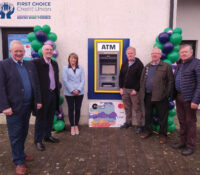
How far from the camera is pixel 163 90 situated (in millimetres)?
3451

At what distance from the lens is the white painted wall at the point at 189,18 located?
5496mm

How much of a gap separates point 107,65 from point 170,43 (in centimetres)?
143

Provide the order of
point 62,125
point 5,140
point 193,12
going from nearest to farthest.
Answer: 1. point 5,140
2. point 62,125
3. point 193,12

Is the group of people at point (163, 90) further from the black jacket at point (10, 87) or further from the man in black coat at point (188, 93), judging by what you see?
the black jacket at point (10, 87)

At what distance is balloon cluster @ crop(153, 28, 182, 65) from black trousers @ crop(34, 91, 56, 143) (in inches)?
93.6

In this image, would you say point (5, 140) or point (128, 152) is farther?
point (5, 140)

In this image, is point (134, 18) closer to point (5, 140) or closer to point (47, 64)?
point (47, 64)

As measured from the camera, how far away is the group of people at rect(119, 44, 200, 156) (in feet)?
9.59

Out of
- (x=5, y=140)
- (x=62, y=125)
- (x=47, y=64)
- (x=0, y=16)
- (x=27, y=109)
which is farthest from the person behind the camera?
(x=0, y=16)

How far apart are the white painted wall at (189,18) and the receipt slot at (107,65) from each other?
2.61 meters

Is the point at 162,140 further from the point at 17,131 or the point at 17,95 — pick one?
the point at 17,95

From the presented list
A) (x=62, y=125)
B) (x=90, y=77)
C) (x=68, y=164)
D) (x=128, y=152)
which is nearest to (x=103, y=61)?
(x=90, y=77)

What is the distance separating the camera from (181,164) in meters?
2.80

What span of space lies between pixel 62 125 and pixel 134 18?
290 centimetres
